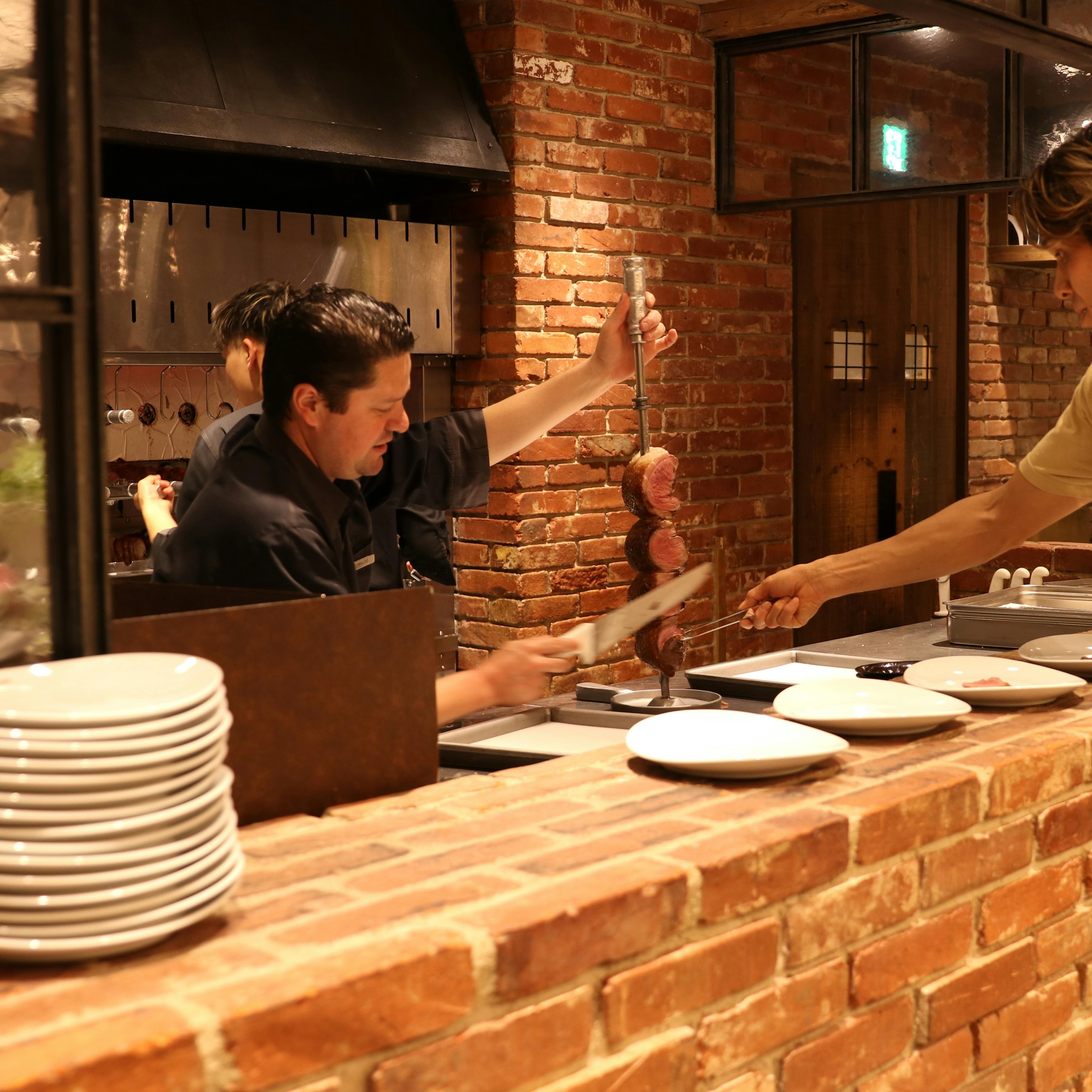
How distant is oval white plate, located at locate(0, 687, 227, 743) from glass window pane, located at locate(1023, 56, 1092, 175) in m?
3.91

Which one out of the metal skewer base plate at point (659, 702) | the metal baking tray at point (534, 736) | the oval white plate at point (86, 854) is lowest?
the metal baking tray at point (534, 736)

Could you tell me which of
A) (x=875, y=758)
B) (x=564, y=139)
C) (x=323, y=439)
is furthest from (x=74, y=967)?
(x=564, y=139)

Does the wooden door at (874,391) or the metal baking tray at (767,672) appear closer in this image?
the metal baking tray at (767,672)

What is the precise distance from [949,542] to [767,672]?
424 millimetres

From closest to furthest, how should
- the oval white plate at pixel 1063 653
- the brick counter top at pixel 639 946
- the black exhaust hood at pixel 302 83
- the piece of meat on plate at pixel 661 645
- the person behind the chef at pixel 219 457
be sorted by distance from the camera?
the brick counter top at pixel 639 946
the oval white plate at pixel 1063 653
the piece of meat on plate at pixel 661 645
the person behind the chef at pixel 219 457
the black exhaust hood at pixel 302 83

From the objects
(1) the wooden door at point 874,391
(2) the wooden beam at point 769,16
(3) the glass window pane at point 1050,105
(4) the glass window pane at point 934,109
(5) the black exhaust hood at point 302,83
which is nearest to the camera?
(5) the black exhaust hood at point 302,83

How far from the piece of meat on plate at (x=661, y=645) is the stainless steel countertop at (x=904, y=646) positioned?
1.83ft

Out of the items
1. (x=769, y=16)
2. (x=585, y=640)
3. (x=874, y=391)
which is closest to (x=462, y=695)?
(x=585, y=640)

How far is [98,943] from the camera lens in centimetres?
91

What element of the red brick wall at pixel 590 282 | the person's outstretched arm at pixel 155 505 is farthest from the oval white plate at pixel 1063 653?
the red brick wall at pixel 590 282

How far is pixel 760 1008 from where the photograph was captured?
1255 millimetres

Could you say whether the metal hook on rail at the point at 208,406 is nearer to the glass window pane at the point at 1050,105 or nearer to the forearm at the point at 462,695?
the forearm at the point at 462,695

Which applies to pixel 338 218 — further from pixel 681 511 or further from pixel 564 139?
pixel 681 511

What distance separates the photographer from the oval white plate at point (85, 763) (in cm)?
91
